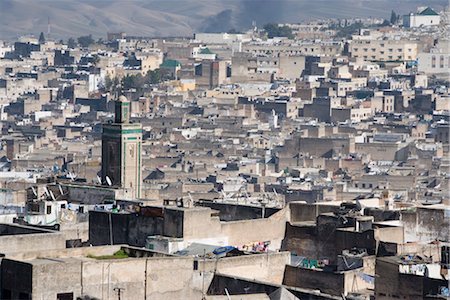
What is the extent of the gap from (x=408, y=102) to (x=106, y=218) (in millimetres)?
56645

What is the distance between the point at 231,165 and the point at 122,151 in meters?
27.7

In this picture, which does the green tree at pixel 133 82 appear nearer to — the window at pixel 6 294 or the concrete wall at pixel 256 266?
the concrete wall at pixel 256 266

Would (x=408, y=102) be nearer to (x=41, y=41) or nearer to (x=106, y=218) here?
(x=41, y=41)

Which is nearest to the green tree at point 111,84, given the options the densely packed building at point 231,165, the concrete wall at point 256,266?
the densely packed building at point 231,165

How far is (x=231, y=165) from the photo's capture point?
50.9m

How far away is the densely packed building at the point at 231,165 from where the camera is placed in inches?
541

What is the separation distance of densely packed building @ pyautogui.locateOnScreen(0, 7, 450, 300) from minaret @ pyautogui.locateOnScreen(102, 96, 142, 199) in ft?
0.09

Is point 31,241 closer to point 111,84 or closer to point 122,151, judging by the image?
point 122,151

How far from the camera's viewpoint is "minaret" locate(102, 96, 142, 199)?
2316 cm

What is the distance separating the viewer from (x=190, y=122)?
64.5 metres

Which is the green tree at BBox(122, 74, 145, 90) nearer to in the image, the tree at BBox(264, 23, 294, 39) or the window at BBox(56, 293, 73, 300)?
the tree at BBox(264, 23, 294, 39)

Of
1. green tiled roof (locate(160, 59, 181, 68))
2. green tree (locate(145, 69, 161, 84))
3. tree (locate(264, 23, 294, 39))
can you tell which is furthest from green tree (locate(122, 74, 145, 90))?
tree (locate(264, 23, 294, 39))

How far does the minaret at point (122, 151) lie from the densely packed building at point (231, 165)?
28mm

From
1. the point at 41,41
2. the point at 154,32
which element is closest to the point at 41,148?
the point at 41,41
